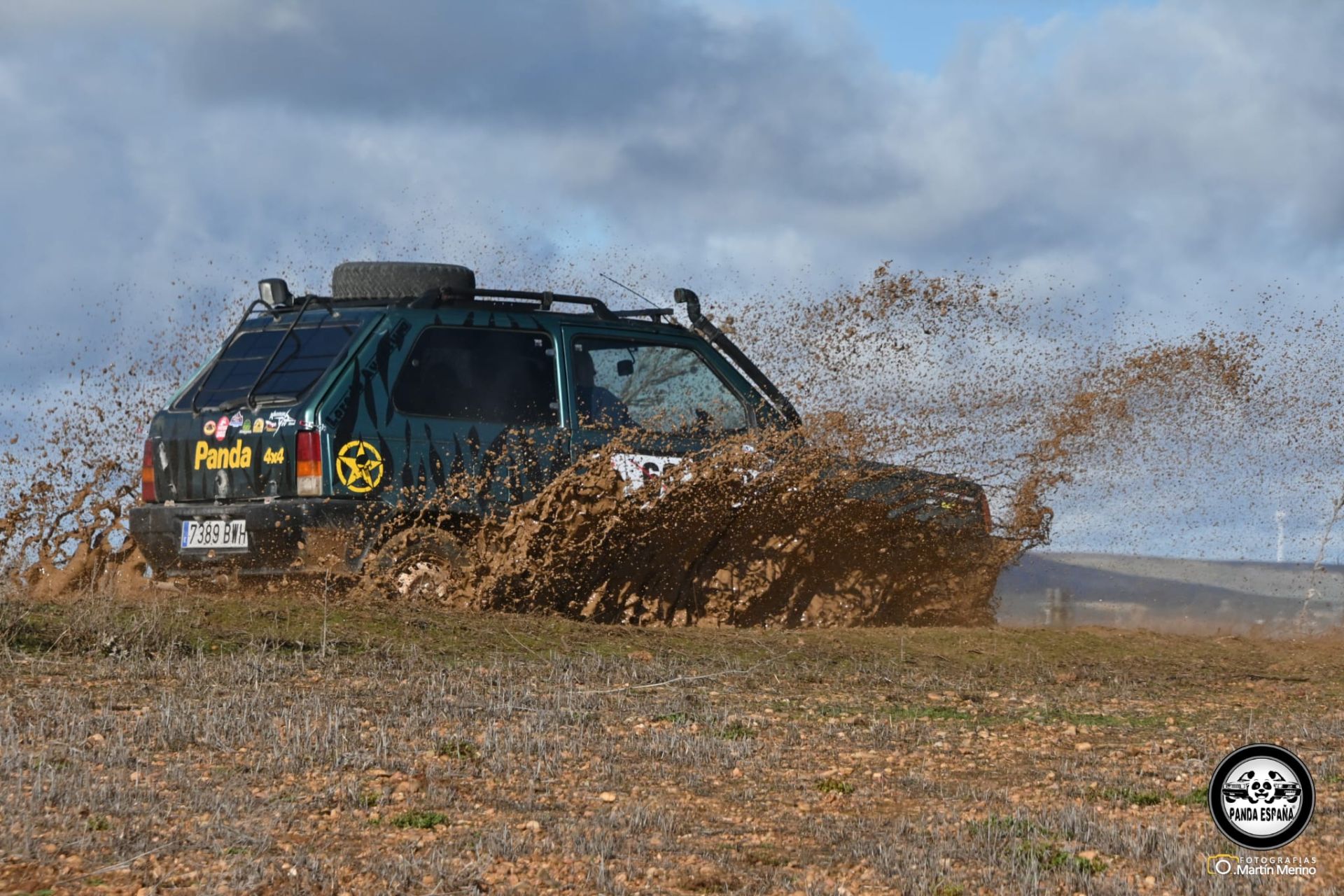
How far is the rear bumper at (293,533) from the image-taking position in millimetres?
8984

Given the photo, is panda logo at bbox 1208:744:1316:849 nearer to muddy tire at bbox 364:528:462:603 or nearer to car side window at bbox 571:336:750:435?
muddy tire at bbox 364:528:462:603

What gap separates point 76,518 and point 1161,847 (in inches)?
323

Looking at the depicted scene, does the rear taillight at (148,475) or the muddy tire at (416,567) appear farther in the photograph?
the rear taillight at (148,475)

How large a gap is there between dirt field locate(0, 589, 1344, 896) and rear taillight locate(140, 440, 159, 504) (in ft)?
2.12

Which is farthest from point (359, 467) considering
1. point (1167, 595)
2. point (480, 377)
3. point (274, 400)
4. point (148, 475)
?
point (1167, 595)

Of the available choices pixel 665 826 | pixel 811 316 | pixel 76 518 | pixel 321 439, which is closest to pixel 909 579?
pixel 811 316

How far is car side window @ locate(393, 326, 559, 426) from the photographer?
9.39 meters

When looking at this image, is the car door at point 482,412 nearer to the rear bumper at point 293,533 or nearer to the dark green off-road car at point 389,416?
the dark green off-road car at point 389,416

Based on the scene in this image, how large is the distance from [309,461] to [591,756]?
3.68 metres

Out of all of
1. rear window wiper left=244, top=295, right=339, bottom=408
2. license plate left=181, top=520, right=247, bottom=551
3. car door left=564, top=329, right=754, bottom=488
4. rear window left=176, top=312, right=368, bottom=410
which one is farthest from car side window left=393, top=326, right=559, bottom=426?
license plate left=181, top=520, right=247, bottom=551

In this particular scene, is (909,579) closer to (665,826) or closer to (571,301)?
(571,301)

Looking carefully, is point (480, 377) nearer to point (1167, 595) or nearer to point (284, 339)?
point (284, 339)

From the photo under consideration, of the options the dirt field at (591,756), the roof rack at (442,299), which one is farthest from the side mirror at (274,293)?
the dirt field at (591,756)

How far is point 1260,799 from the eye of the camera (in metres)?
4.72
